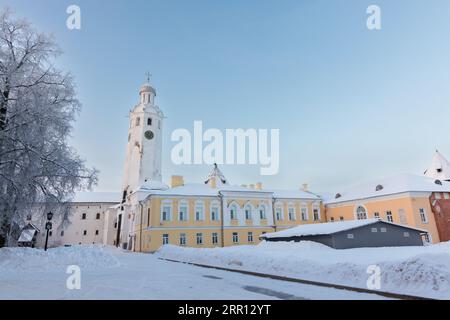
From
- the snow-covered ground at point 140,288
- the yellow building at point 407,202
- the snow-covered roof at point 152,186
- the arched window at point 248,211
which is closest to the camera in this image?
the snow-covered ground at point 140,288

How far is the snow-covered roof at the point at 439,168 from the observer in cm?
5578

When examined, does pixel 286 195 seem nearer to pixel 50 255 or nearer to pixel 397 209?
pixel 397 209

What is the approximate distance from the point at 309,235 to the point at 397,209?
66.5 ft

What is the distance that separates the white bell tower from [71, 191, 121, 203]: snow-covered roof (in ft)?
56.4

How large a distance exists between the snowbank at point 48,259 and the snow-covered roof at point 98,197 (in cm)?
5517

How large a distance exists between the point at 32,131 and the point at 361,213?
4348cm

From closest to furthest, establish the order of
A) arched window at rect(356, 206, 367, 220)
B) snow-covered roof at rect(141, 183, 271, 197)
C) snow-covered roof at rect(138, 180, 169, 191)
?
snow-covered roof at rect(141, 183, 271, 197) → arched window at rect(356, 206, 367, 220) → snow-covered roof at rect(138, 180, 169, 191)

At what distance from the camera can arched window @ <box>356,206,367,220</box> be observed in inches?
1715

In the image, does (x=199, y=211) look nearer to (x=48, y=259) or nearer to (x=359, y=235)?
(x=359, y=235)

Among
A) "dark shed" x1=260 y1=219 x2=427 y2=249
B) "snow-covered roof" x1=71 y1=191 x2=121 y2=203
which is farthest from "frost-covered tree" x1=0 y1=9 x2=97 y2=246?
"snow-covered roof" x1=71 y1=191 x2=121 y2=203

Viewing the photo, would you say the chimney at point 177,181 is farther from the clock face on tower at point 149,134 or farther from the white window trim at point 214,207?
the clock face on tower at point 149,134

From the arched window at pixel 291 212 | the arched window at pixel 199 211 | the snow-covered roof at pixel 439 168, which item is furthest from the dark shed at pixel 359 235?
the snow-covered roof at pixel 439 168

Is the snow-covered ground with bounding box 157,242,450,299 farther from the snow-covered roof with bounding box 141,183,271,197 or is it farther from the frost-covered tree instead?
the snow-covered roof with bounding box 141,183,271,197
